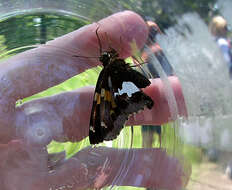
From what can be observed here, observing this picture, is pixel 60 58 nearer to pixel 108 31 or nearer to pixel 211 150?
pixel 108 31

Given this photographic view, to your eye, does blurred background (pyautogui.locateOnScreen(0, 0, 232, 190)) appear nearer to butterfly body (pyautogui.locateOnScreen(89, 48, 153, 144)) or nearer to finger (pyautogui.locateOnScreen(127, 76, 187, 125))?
finger (pyautogui.locateOnScreen(127, 76, 187, 125))

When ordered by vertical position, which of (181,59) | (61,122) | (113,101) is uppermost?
(181,59)

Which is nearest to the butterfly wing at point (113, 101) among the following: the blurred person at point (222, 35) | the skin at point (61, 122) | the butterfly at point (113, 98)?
the butterfly at point (113, 98)

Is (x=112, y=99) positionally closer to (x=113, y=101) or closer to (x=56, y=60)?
(x=113, y=101)

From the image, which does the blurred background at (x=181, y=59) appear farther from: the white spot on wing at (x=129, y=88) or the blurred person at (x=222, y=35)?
the white spot on wing at (x=129, y=88)

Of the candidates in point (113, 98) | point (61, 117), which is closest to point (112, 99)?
point (113, 98)

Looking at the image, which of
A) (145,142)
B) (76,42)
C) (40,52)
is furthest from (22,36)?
(145,142)
